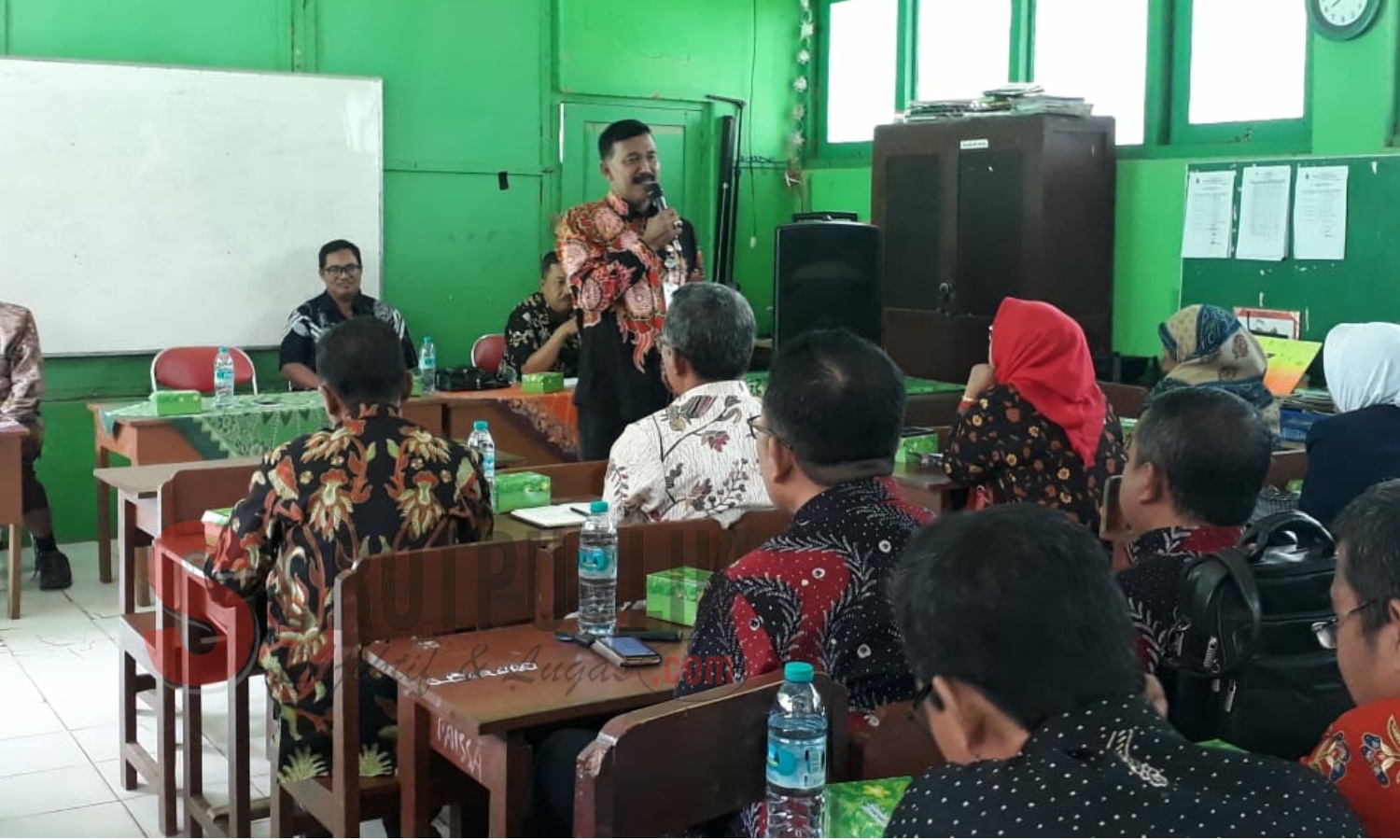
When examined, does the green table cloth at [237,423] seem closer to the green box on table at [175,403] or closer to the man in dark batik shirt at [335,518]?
the green box on table at [175,403]

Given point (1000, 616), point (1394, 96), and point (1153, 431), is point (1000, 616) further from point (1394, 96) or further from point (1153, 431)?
point (1394, 96)

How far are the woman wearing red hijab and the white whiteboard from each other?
3822mm

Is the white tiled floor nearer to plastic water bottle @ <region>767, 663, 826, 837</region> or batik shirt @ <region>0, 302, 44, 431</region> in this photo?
batik shirt @ <region>0, 302, 44, 431</region>

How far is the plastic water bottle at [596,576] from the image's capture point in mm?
2607

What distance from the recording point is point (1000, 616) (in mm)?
1290

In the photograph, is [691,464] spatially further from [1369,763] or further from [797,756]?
[1369,763]

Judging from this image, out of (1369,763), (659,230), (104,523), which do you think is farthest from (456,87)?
(1369,763)

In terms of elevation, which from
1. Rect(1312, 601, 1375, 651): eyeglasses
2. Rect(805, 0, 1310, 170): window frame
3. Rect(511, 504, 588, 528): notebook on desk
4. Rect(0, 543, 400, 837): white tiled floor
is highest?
Rect(805, 0, 1310, 170): window frame

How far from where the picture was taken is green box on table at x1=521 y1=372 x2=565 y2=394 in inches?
231

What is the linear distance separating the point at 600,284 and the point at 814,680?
2658 millimetres

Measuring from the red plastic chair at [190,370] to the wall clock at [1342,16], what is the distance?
4431mm

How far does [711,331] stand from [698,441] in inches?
9.3

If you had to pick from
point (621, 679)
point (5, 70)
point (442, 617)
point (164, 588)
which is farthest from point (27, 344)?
point (621, 679)

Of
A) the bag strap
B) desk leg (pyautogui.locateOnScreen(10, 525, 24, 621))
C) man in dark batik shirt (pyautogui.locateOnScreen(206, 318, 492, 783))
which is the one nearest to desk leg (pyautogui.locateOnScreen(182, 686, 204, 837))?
man in dark batik shirt (pyautogui.locateOnScreen(206, 318, 492, 783))
